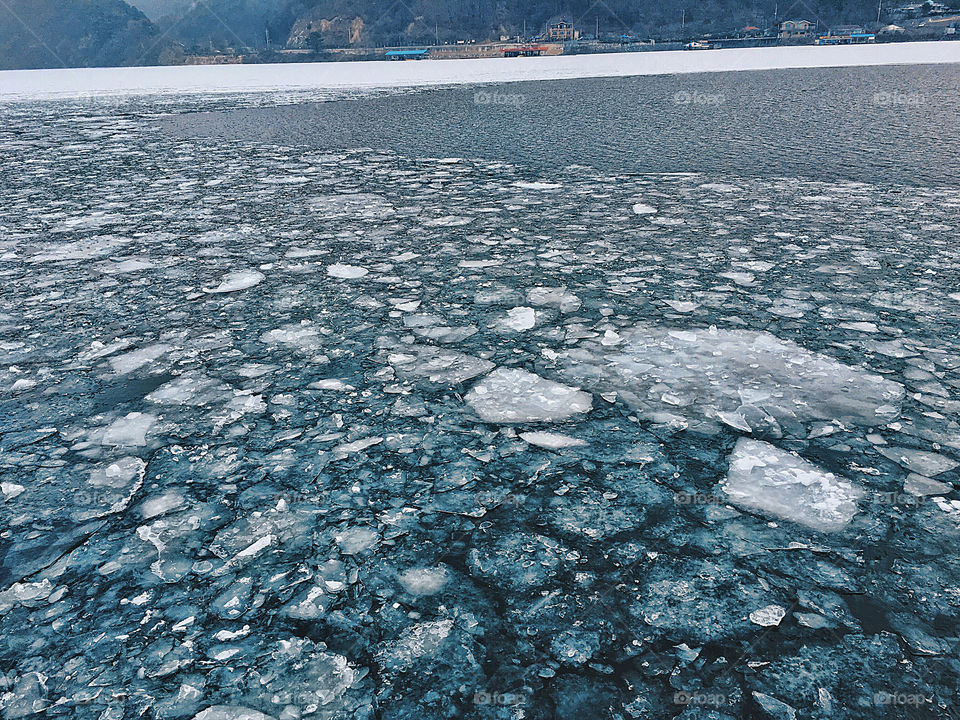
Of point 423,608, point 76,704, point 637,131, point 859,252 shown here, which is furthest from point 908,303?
point 637,131

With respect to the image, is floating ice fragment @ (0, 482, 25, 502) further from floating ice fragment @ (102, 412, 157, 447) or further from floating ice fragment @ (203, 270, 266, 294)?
floating ice fragment @ (203, 270, 266, 294)

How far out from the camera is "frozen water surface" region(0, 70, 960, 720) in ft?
3.26

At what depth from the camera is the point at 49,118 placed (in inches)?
417

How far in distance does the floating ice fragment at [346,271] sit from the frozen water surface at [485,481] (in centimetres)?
2

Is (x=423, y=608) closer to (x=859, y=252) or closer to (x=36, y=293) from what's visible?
(x=36, y=293)

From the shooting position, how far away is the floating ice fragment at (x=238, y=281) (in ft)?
9.05

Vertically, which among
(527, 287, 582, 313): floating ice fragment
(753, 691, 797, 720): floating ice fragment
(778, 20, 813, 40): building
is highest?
(778, 20, 813, 40): building

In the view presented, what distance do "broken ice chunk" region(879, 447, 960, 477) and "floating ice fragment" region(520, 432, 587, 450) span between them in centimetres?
73

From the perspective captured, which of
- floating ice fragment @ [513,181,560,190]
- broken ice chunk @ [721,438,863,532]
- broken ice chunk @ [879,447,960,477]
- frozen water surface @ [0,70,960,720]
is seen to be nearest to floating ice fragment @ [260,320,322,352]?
frozen water surface @ [0,70,960,720]

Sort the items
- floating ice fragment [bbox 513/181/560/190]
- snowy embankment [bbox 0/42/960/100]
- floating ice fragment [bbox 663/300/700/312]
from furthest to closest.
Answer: snowy embankment [bbox 0/42/960/100]
floating ice fragment [bbox 513/181/560/190]
floating ice fragment [bbox 663/300/700/312]

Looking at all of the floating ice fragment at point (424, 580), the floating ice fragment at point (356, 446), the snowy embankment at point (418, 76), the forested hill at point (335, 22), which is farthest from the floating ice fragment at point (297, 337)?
the forested hill at point (335, 22)

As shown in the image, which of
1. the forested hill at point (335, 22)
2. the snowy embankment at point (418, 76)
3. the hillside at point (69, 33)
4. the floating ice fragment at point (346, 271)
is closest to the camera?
the floating ice fragment at point (346, 271)

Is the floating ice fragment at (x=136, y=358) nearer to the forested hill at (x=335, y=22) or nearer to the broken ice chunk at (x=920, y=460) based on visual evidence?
the broken ice chunk at (x=920, y=460)

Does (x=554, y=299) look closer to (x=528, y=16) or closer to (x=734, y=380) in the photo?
(x=734, y=380)
